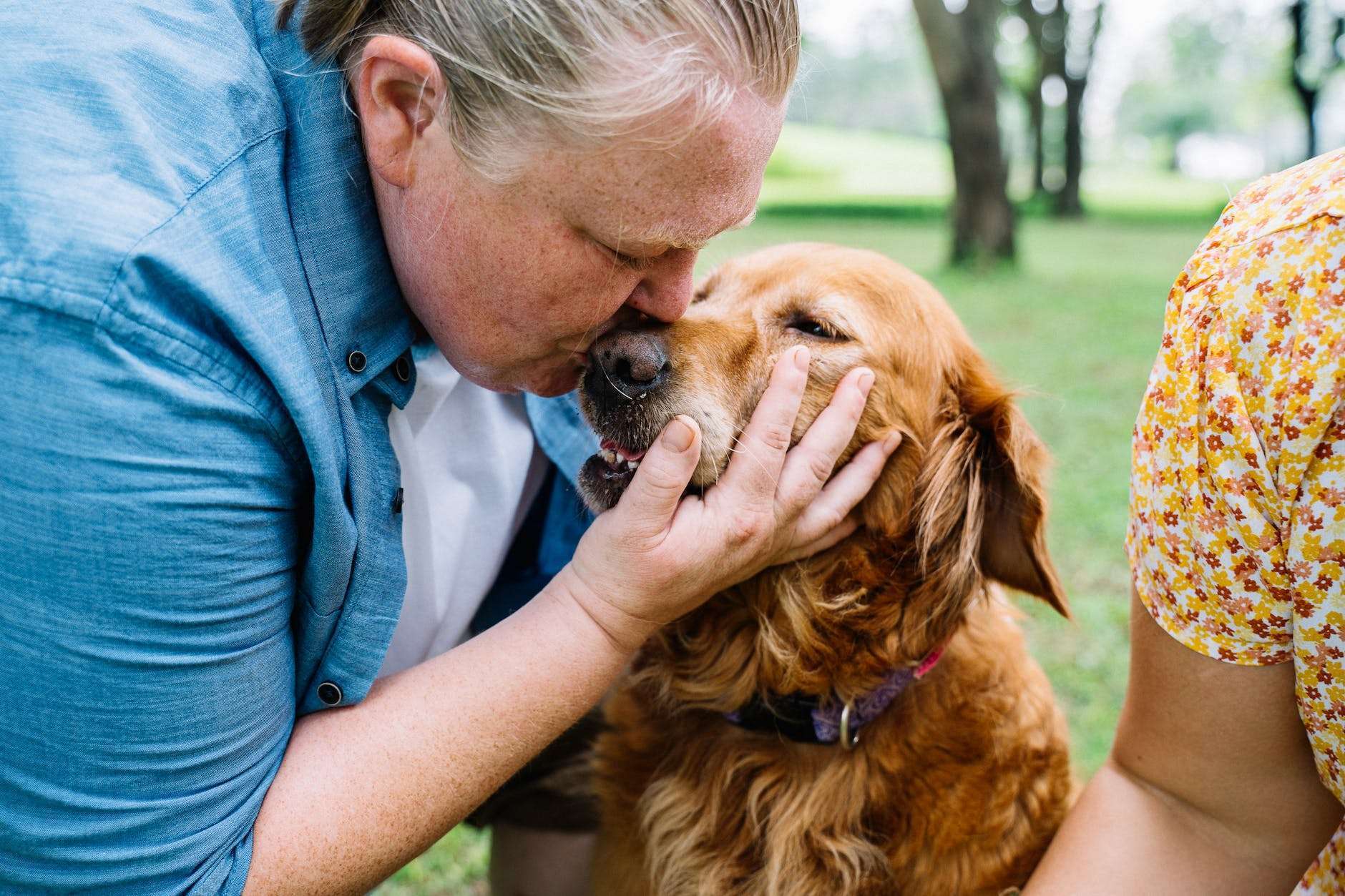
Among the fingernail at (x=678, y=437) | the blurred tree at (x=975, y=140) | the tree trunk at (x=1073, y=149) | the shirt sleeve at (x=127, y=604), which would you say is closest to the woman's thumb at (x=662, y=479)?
the fingernail at (x=678, y=437)

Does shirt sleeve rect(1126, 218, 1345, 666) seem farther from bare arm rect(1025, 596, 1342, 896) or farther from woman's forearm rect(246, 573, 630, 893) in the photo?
woman's forearm rect(246, 573, 630, 893)

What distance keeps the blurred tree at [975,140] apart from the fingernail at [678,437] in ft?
41.3

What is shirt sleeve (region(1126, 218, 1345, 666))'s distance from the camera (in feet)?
4.52

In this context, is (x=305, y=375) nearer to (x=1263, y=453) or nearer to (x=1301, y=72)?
(x=1263, y=453)

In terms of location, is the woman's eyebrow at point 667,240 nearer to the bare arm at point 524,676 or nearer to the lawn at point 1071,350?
the bare arm at point 524,676

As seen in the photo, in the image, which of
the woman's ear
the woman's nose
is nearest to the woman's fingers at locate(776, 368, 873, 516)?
the woman's nose

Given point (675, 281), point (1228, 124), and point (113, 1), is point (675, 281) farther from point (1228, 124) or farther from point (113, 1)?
point (1228, 124)

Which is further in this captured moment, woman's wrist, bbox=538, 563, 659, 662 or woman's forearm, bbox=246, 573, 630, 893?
woman's wrist, bbox=538, 563, 659, 662

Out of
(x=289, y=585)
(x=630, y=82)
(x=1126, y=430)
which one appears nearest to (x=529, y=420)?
(x=289, y=585)

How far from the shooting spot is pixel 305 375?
154cm

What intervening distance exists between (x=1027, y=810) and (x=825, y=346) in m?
1.07

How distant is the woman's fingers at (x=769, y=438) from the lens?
193 cm

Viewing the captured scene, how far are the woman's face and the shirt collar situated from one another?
0.22 feet

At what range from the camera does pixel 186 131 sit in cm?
145
